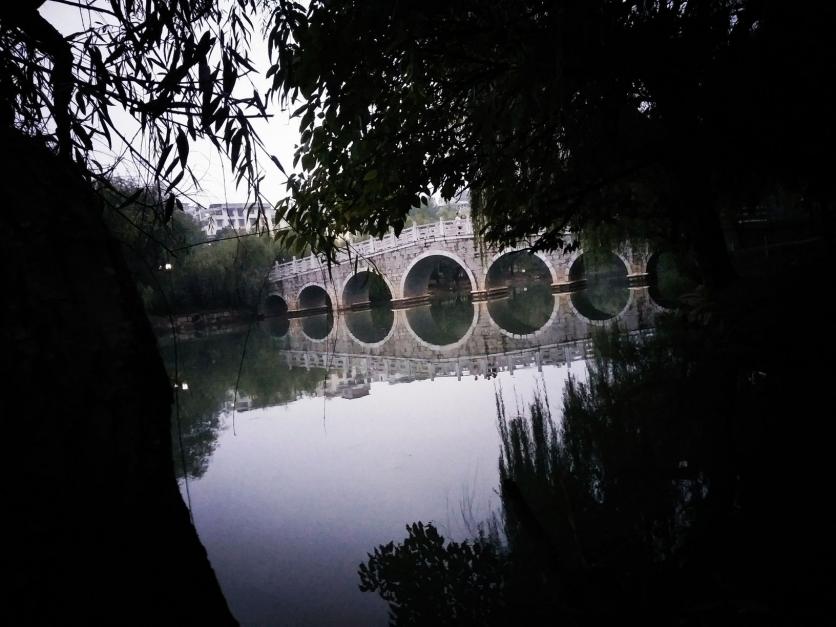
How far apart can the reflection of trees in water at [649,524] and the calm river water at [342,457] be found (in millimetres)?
217

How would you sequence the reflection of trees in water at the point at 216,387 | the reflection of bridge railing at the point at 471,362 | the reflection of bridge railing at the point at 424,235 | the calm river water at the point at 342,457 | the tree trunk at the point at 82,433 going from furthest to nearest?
the reflection of bridge railing at the point at 424,235 < the reflection of bridge railing at the point at 471,362 < the reflection of trees in water at the point at 216,387 < the calm river water at the point at 342,457 < the tree trunk at the point at 82,433

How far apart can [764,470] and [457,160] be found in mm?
2180

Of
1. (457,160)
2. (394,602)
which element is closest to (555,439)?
(394,602)

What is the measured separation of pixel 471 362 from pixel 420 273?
16844 mm

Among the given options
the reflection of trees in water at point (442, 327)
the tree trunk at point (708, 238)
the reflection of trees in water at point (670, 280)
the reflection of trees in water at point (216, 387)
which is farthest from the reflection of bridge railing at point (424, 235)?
the tree trunk at point (708, 238)

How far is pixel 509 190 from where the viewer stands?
3688mm

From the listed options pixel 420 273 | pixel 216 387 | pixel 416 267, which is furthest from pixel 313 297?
pixel 216 387

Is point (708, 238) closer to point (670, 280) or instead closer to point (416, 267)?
point (670, 280)

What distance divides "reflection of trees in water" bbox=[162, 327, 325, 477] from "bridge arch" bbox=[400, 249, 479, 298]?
400 inches

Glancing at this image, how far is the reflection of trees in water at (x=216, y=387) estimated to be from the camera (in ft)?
15.4

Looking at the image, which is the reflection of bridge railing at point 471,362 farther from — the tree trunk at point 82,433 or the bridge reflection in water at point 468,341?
the tree trunk at point 82,433

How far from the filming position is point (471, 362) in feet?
24.2

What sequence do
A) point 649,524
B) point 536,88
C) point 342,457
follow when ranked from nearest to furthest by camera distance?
point 649,524
point 536,88
point 342,457

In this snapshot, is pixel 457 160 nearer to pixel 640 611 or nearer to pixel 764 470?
pixel 764 470
